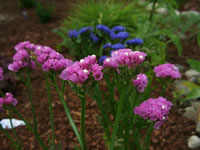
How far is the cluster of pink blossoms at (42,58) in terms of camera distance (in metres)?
1.13

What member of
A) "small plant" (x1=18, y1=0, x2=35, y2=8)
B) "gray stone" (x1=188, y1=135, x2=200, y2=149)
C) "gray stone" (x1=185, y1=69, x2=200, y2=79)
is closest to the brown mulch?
"gray stone" (x1=188, y1=135, x2=200, y2=149)

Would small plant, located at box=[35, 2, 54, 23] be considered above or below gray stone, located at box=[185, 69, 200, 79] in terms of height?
above

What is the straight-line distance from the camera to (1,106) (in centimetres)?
120

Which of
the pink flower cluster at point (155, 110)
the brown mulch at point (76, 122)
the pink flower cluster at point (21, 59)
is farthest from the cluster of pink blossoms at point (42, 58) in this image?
the brown mulch at point (76, 122)

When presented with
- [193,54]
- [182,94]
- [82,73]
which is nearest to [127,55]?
[82,73]

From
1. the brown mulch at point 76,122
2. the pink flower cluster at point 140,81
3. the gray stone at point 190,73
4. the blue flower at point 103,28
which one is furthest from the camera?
the gray stone at point 190,73

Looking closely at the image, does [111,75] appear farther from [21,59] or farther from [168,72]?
[21,59]

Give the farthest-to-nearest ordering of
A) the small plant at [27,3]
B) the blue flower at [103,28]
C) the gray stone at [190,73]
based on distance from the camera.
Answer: the small plant at [27,3]
the gray stone at [190,73]
the blue flower at [103,28]

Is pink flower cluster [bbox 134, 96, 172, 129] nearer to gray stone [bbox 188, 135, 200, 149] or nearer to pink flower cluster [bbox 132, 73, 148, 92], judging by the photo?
pink flower cluster [bbox 132, 73, 148, 92]

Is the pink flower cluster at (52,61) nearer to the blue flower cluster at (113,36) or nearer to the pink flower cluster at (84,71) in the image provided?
the pink flower cluster at (84,71)

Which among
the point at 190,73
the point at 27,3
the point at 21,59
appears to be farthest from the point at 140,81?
the point at 27,3

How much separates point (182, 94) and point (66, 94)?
47.8 inches

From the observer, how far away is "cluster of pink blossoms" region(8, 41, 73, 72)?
1126 mm

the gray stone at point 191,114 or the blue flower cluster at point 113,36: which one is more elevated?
the blue flower cluster at point 113,36
